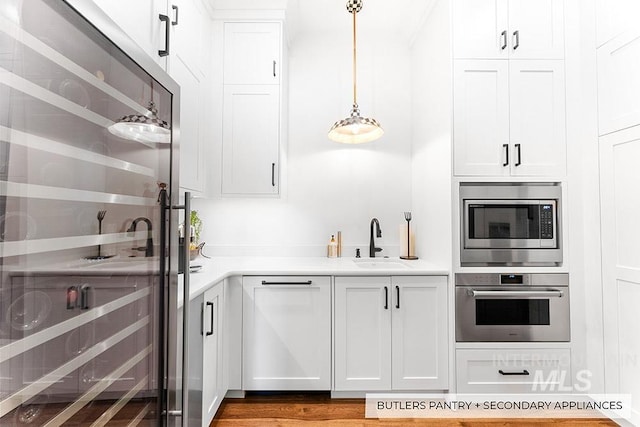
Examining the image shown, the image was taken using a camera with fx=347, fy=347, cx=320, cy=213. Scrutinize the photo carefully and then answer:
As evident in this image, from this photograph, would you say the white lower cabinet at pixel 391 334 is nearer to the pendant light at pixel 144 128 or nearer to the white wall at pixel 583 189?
the white wall at pixel 583 189

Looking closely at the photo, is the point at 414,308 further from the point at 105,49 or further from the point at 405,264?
the point at 105,49

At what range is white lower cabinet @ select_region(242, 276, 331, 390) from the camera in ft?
7.42

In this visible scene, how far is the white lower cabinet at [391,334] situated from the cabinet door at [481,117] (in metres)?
0.78

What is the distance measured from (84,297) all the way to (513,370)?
2.40m

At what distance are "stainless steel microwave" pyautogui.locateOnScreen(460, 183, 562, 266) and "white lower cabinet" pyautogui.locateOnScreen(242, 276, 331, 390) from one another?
3.27ft

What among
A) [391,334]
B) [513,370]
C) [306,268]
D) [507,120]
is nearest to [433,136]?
[507,120]

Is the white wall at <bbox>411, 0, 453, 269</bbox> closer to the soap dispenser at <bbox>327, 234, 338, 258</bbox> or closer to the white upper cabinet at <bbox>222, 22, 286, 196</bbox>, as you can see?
the soap dispenser at <bbox>327, 234, 338, 258</bbox>

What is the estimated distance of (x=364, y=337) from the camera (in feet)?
7.40

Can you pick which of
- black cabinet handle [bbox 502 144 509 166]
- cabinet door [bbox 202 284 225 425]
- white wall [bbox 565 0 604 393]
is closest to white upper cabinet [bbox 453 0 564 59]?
white wall [bbox 565 0 604 393]

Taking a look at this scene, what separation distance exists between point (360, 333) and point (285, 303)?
0.53m

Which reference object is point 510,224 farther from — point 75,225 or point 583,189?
point 75,225

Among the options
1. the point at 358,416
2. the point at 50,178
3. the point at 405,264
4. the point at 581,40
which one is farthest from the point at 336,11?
the point at 358,416

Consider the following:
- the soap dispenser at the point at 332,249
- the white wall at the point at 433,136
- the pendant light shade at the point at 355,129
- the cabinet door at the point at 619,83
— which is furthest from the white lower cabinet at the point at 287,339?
the cabinet door at the point at 619,83

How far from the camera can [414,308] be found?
2246 millimetres
